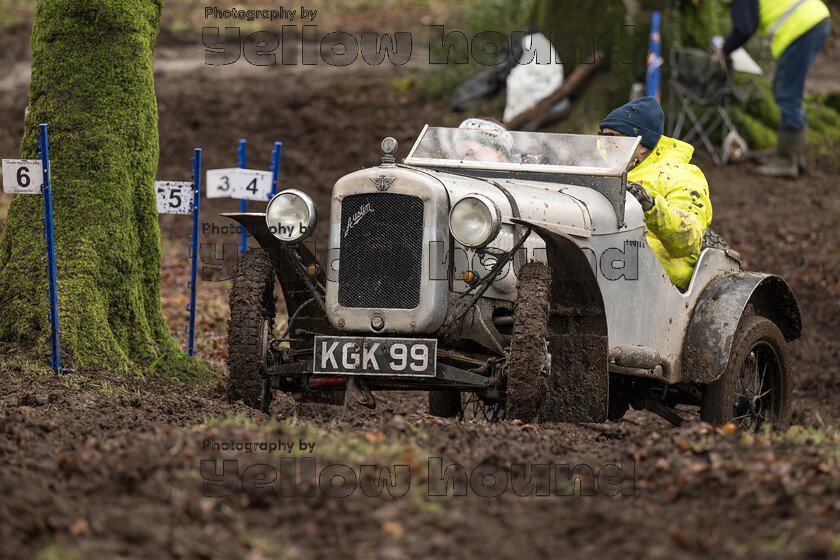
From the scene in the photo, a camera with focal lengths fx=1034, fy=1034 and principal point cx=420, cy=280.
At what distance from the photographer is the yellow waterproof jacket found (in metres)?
5.90

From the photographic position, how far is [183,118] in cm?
1553

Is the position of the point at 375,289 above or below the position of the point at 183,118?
below

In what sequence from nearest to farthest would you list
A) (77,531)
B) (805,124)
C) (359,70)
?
1. (77,531)
2. (805,124)
3. (359,70)

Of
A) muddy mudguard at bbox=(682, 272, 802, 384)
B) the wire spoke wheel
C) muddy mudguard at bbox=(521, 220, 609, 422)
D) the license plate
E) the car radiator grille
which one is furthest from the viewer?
the wire spoke wheel

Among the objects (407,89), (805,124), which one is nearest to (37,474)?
(805,124)

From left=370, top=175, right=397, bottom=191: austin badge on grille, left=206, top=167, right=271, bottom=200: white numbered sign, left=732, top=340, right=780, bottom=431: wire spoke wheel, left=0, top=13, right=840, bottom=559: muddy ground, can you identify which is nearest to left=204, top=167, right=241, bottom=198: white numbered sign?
left=206, top=167, right=271, bottom=200: white numbered sign

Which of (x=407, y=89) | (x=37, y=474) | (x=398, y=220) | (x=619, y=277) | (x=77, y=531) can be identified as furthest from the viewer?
(x=407, y=89)

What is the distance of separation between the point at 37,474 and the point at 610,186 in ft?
11.4

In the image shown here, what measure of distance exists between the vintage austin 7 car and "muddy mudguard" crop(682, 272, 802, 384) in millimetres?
10

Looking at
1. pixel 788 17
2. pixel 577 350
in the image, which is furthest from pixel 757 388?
pixel 788 17

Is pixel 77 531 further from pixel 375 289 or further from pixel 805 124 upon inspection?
pixel 805 124

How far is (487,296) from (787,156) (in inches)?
354

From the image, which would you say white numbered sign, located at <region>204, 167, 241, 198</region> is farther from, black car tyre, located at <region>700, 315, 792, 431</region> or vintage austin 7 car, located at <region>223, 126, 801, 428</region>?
black car tyre, located at <region>700, 315, 792, 431</region>

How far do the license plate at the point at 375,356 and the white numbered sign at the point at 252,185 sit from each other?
287cm
